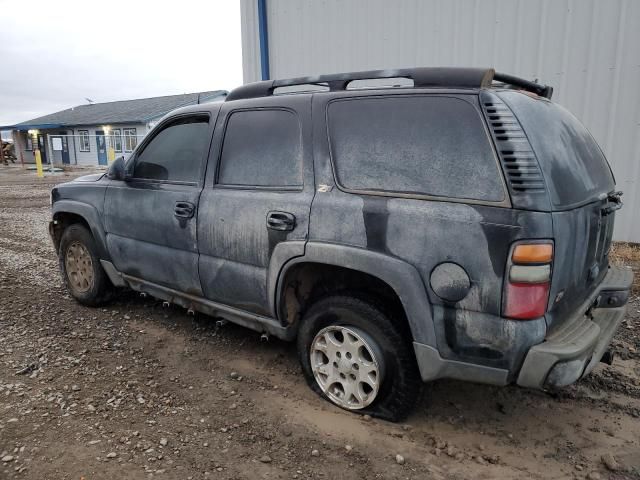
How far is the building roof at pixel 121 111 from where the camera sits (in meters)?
32.3

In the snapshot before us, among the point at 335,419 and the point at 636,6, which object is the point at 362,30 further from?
the point at 335,419

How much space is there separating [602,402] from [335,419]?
Result: 1.75 metres

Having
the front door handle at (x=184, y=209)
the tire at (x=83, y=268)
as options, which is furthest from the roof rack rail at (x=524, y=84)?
the tire at (x=83, y=268)

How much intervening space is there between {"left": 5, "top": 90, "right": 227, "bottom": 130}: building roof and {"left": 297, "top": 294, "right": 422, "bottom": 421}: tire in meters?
29.5

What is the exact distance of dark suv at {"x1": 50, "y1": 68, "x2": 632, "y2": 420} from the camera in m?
2.28

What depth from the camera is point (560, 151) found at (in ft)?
8.20

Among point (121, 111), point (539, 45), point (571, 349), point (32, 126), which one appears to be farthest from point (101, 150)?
point (571, 349)

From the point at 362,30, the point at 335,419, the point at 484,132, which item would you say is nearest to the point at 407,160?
the point at 484,132

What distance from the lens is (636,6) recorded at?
624 cm

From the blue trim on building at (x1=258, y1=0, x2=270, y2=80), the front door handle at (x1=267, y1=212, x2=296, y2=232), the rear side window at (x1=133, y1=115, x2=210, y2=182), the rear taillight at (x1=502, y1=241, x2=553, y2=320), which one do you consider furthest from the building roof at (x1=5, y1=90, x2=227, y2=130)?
the rear taillight at (x1=502, y1=241, x2=553, y2=320)

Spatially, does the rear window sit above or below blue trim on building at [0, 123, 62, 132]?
below

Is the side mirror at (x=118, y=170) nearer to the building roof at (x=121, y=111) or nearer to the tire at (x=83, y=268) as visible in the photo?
the tire at (x=83, y=268)

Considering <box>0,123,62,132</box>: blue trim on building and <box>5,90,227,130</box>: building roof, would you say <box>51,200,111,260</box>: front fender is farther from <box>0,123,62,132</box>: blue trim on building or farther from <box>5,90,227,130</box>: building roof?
<box>0,123,62,132</box>: blue trim on building

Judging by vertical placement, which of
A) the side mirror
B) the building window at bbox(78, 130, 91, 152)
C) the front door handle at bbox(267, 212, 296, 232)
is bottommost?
the front door handle at bbox(267, 212, 296, 232)
